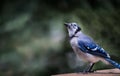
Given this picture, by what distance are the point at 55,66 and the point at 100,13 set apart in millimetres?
377

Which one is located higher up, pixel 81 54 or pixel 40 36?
pixel 40 36

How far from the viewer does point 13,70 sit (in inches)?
114

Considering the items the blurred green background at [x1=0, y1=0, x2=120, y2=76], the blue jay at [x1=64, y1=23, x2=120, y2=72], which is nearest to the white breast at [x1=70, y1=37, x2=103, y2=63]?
the blue jay at [x1=64, y1=23, x2=120, y2=72]

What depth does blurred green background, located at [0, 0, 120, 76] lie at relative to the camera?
9.23 feet

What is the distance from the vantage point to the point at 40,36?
Answer: 2840 millimetres

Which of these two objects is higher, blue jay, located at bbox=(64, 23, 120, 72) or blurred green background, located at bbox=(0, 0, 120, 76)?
blurred green background, located at bbox=(0, 0, 120, 76)

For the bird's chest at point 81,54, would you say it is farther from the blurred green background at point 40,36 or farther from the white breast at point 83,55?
the blurred green background at point 40,36

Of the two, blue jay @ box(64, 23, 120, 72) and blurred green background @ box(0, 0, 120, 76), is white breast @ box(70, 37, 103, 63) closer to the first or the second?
blue jay @ box(64, 23, 120, 72)

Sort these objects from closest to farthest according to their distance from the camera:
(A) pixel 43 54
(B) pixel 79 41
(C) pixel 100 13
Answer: (B) pixel 79 41 < (A) pixel 43 54 < (C) pixel 100 13

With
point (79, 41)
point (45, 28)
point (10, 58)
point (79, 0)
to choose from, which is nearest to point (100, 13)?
point (79, 0)

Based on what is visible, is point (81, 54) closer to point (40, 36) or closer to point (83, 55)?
point (83, 55)

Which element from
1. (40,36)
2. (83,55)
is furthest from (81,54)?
(40,36)

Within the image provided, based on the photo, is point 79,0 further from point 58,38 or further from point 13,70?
point 13,70

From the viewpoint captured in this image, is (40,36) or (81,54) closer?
(81,54)
